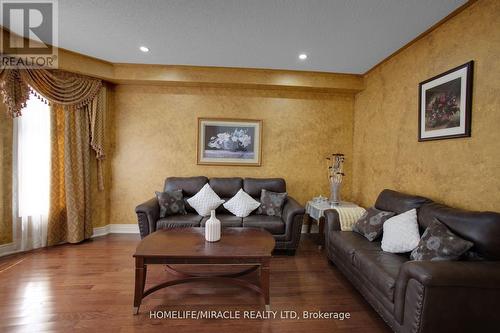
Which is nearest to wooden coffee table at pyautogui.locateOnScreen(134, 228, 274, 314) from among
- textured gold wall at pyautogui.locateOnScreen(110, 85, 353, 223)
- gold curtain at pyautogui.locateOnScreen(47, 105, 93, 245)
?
textured gold wall at pyautogui.locateOnScreen(110, 85, 353, 223)

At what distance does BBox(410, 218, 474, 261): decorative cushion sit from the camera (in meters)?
1.63

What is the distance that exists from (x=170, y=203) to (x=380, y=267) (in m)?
2.62

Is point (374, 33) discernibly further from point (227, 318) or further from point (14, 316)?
point (14, 316)

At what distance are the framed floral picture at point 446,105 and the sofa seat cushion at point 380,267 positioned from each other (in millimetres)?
1324

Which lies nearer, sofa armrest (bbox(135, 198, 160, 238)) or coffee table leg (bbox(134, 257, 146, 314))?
coffee table leg (bbox(134, 257, 146, 314))

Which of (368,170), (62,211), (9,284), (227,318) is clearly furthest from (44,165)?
(368,170)

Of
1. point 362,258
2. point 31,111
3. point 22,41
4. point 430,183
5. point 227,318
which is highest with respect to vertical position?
point 22,41

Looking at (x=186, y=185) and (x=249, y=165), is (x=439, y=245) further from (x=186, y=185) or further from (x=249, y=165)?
(x=186, y=185)

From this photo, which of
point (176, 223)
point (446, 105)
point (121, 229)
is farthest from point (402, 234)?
point (121, 229)

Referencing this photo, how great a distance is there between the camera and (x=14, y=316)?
1846mm

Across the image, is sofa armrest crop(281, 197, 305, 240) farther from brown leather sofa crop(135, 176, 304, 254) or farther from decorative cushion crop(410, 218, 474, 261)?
decorative cushion crop(410, 218, 474, 261)

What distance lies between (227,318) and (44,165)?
3.24 metres

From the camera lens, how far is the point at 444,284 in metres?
1.37

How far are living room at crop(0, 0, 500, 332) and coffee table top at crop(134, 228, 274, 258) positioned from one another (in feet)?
0.07
